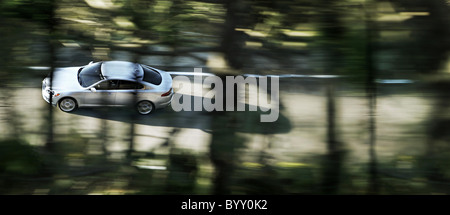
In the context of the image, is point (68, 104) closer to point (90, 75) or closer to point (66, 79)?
point (66, 79)

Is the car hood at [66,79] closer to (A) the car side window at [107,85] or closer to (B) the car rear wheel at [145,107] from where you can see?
(A) the car side window at [107,85]

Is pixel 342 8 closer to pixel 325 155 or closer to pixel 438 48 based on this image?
pixel 438 48

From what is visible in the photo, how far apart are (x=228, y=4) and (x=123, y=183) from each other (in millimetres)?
1577

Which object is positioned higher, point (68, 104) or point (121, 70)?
point (121, 70)

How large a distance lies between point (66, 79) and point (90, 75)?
20 centimetres

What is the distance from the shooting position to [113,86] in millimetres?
2691

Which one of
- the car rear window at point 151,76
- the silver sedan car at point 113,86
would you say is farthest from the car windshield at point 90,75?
the car rear window at point 151,76

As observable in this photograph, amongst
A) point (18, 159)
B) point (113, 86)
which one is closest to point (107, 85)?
point (113, 86)

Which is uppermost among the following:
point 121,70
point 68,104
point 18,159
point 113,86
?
point 121,70

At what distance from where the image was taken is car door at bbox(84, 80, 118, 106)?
2.67 meters

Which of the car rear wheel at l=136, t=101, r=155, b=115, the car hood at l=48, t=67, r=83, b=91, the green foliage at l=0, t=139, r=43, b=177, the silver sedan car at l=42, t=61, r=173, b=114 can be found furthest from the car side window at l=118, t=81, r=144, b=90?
the green foliage at l=0, t=139, r=43, b=177

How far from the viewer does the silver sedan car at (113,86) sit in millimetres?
2666

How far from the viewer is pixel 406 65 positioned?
259cm

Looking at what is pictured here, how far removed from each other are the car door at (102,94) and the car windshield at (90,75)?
5 cm
